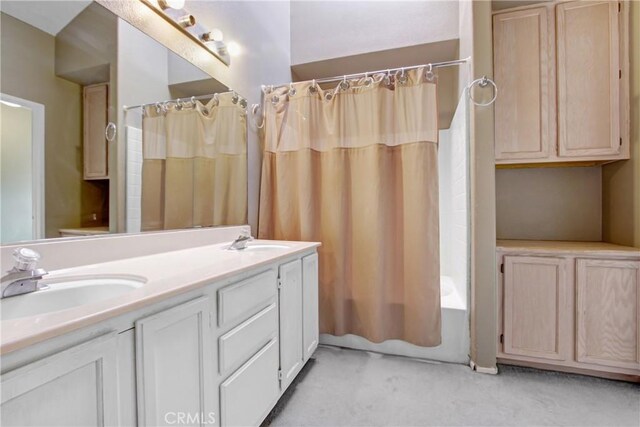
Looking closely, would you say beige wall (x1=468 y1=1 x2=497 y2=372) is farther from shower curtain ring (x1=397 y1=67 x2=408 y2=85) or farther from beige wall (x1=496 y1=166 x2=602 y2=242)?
beige wall (x1=496 y1=166 x2=602 y2=242)

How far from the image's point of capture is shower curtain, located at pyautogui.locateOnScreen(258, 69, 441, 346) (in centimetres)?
193

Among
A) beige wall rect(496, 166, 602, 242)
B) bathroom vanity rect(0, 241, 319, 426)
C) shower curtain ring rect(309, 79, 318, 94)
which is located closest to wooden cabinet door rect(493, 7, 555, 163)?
beige wall rect(496, 166, 602, 242)

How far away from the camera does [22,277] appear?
2.61 feet

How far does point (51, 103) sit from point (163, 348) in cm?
94

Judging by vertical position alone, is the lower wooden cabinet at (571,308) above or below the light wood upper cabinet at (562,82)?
below

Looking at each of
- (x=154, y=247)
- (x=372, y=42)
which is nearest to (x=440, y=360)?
(x=154, y=247)

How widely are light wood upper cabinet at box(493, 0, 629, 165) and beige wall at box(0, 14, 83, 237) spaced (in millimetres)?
2310

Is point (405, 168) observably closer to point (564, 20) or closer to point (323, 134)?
point (323, 134)

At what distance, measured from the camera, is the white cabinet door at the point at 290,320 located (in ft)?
4.69

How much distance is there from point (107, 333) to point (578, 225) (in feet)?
9.43

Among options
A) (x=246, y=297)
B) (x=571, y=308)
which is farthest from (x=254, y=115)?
(x=571, y=308)

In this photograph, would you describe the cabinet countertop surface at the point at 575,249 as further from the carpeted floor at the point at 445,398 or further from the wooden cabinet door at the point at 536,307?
the carpeted floor at the point at 445,398

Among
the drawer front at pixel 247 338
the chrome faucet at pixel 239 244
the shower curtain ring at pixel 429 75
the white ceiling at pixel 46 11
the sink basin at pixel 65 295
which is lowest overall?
the drawer front at pixel 247 338

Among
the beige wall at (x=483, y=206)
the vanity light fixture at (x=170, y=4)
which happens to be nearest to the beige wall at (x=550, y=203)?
the beige wall at (x=483, y=206)
